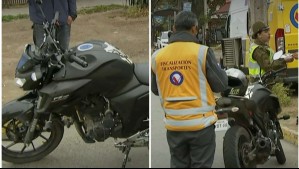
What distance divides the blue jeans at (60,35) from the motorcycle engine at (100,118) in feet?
1.11

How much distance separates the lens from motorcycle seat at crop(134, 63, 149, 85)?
290 centimetres

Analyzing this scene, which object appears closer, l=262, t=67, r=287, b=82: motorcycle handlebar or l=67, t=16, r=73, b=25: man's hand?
l=67, t=16, r=73, b=25: man's hand

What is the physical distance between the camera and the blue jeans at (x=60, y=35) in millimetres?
3072

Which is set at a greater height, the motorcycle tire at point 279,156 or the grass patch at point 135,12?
the grass patch at point 135,12

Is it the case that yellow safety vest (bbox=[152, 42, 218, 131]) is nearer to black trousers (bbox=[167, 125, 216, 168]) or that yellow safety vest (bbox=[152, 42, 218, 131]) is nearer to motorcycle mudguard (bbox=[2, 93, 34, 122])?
black trousers (bbox=[167, 125, 216, 168])

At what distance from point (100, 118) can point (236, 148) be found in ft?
2.41

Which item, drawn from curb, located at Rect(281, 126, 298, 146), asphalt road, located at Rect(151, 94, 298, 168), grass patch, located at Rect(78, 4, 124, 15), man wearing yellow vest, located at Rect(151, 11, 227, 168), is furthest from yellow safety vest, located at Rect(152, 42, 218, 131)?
curb, located at Rect(281, 126, 298, 146)

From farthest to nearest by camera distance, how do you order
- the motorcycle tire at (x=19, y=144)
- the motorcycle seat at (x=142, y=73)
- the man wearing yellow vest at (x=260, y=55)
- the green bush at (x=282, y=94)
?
the green bush at (x=282, y=94) < the man wearing yellow vest at (x=260, y=55) < the motorcycle tire at (x=19, y=144) < the motorcycle seat at (x=142, y=73)

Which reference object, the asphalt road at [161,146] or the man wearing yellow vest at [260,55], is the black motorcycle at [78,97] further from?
the man wearing yellow vest at [260,55]

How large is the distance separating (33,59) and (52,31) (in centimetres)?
18

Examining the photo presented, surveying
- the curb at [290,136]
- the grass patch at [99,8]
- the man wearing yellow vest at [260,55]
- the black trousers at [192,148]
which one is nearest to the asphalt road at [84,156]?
the black trousers at [192,148]

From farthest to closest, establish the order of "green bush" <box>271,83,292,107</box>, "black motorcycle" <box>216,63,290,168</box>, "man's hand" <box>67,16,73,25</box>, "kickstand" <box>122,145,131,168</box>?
"green bush" <box>271,83,292,107</box>, "man's hand" <box>67,16,73,25</box>, "black motorcycle" <box>216,63,290,168</box>, "kickstand" <box>122,145,131,168</box>

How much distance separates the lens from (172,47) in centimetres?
245

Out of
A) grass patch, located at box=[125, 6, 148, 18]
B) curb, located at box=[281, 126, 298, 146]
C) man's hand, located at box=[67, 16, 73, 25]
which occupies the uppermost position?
grass patch, located at box=[125, 6, 148, 18]
